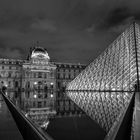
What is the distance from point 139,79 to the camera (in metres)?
22.0

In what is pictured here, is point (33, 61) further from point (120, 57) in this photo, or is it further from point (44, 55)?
point (120, 57)

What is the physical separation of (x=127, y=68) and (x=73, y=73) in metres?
63.0

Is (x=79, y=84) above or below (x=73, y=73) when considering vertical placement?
below

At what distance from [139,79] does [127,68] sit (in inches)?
103

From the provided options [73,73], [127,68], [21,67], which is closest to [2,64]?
[21,67]

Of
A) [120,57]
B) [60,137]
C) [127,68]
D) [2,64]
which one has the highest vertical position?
[2,64]

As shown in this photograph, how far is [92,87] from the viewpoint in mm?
29281

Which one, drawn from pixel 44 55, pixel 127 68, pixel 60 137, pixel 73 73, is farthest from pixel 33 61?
pixel 60 137

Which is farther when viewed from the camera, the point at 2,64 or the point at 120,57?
the point at 2,64

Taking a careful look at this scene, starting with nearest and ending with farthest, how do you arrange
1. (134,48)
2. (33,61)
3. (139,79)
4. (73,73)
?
1. (139,79)
2. (134,48)
3. (33,61)
4. (73,73)

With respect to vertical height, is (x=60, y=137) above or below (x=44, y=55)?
below

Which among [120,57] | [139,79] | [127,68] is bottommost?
[139,79]

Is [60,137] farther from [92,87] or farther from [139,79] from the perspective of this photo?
[92,87]

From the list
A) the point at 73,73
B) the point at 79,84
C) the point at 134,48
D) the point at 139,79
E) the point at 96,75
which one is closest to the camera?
the point at 139,79
